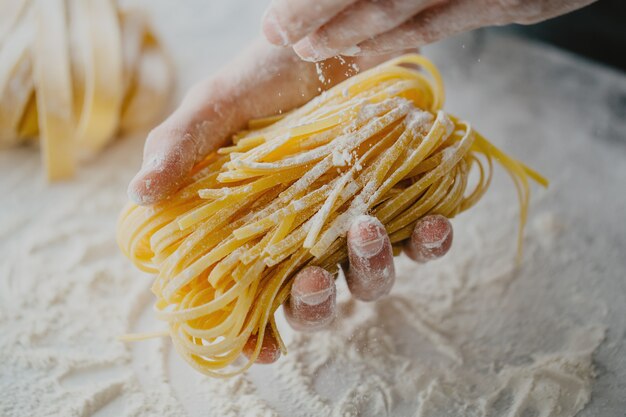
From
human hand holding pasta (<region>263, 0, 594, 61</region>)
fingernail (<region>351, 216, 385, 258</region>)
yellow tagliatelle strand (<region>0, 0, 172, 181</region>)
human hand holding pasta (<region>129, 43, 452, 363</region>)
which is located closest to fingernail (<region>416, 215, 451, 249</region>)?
human hand holding pasta (<region>129, 43, 452, 363</region>)

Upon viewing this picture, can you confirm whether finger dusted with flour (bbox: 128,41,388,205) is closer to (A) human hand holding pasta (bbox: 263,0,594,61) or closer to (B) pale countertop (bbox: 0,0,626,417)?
(A) human hand holding pasta (bbox: 263,0,594,61)

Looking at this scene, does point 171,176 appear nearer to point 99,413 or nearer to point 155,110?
point 99,413

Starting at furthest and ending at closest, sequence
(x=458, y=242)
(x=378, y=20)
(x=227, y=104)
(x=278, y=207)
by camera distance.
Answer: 1. (x=458, y=242)
2. (x=227, y=104)
3. (x=278, y=207)
4. (x=378, y=20)

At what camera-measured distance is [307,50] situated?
1012 millimetres

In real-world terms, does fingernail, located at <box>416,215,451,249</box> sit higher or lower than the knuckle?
lower

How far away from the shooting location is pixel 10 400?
113 cm

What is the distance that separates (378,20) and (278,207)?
1.03 ft

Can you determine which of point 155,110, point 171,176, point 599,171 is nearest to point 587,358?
point 599,171

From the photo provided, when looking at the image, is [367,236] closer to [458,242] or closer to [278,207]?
[278,207]

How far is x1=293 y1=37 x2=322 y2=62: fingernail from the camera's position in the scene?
3.27 feet

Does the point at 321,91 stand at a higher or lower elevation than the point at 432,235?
higher

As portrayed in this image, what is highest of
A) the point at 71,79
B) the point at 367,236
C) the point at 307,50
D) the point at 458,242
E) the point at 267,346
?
the point at 307,50

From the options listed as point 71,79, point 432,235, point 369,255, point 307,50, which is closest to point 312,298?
point 369,255

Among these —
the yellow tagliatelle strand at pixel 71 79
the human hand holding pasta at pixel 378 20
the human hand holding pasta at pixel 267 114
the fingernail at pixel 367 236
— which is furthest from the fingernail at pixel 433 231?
the yellow tagliatelle strand at pixel 71 79
